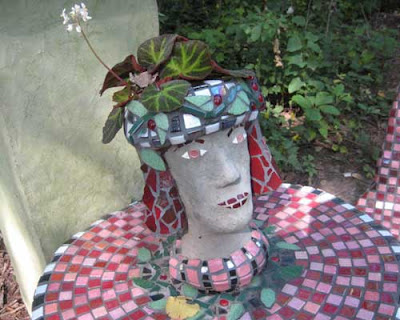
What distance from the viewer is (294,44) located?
2.63m

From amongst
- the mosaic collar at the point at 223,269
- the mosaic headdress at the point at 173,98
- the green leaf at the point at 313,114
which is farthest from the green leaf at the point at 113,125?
the green leaf at the point at 313,114

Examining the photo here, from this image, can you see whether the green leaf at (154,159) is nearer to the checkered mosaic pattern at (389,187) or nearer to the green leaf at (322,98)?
the checkered mosaic pattern at (389,187)

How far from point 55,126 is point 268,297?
770mm

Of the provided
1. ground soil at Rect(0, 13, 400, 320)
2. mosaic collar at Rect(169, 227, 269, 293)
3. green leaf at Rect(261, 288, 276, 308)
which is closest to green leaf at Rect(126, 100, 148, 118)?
mosaic collar at Rect(169, 227, 269, 293)

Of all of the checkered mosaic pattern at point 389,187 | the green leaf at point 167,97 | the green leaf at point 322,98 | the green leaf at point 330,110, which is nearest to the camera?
the green leaf at point 167,97

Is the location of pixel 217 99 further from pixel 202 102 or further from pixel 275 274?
pixel 275 274

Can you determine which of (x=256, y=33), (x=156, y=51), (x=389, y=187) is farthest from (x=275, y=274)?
(x=256, y=33)

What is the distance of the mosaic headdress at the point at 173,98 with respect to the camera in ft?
2.91

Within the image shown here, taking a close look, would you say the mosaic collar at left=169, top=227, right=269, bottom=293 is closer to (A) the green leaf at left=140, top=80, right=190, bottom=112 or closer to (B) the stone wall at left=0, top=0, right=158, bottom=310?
(A) the green leaf at left=140, top=80, right=190, bottom=112

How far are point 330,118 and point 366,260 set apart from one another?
1700 millimetres

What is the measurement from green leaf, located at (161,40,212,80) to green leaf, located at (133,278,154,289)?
19.5 inches

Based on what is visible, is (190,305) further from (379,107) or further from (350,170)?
(379,107)

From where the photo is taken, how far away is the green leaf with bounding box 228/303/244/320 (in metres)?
1.02

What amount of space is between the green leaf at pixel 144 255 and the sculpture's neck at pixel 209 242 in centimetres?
16
